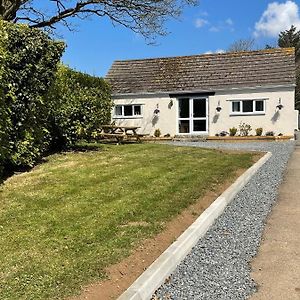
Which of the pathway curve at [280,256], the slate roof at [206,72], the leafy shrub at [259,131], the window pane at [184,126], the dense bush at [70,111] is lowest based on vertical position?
the pathway curve at [280,256]

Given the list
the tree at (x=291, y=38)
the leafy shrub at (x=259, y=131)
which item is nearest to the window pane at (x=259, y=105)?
the leafy shrub at (x=259, y=131)

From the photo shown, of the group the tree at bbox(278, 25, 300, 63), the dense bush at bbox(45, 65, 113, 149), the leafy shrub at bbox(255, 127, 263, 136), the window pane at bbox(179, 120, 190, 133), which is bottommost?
the leafy shrub at bbox(255, 127, 263, 136)

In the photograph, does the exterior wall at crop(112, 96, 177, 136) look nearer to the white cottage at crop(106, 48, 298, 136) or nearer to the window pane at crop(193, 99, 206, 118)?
the white cottage at crop(106, 48, 298, 136)

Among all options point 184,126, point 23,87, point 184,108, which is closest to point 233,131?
point 184,126

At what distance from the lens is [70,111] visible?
1232 cm

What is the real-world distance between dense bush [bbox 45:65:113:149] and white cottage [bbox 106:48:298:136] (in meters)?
12.9

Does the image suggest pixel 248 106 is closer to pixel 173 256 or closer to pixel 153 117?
pixel 153 117

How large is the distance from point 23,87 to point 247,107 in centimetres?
1875

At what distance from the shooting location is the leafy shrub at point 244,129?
24.8m

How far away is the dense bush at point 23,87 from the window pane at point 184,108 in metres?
16.7

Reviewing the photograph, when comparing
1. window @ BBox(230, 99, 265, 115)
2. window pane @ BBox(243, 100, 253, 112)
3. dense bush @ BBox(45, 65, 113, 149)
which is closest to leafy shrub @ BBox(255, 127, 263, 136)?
window @ BBox(230, 99, 265, 115)

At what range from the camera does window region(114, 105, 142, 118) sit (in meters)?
27.4

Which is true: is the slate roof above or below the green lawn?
above

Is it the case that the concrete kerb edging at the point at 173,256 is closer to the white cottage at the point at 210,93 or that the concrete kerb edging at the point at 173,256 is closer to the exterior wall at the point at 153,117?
the white cottage at the point at 210,93
